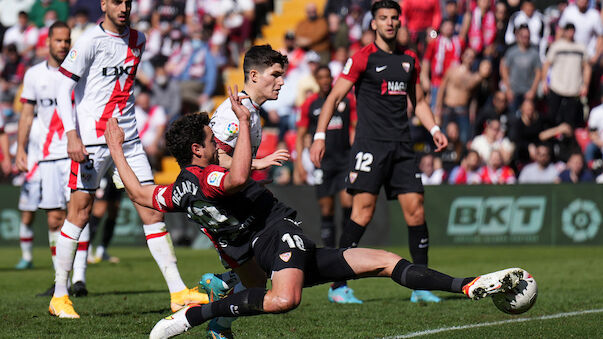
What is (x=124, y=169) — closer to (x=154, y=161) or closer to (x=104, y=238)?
(x=104, y=238)

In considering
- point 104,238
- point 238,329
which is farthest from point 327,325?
point 104,238

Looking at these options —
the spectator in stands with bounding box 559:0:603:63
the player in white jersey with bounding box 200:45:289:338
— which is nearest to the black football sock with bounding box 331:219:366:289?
the player in white jersey with bounding box 200:45:289:338

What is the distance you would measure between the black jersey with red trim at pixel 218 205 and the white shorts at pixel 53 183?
4481 mm

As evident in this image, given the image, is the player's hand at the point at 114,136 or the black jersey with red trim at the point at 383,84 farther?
the black jersey with red trim at the point at 383,84

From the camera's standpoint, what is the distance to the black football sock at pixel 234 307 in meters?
5.57

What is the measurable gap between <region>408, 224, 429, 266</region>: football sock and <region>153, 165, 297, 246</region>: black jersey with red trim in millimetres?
2931

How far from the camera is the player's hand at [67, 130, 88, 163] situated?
7.59 m

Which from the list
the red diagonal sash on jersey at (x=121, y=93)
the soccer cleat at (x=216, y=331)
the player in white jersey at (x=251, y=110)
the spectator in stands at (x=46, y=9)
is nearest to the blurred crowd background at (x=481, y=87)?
the spectator in stands at (x=46, y=9)

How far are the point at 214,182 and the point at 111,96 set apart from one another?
2.89 m

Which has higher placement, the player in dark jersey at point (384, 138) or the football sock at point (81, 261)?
the player in dark jersey at point (384, 138)

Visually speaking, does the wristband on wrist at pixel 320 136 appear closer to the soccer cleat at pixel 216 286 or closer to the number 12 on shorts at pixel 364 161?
the number 12 on shorts at pixel 364 161

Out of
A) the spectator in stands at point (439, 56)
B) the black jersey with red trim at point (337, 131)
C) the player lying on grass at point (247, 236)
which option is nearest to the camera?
the player lying on grass at point (247, 236)

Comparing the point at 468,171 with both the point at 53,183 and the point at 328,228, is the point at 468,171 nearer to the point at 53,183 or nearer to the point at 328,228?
the point at 328,228

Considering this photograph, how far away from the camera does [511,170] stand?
55.1 feet
